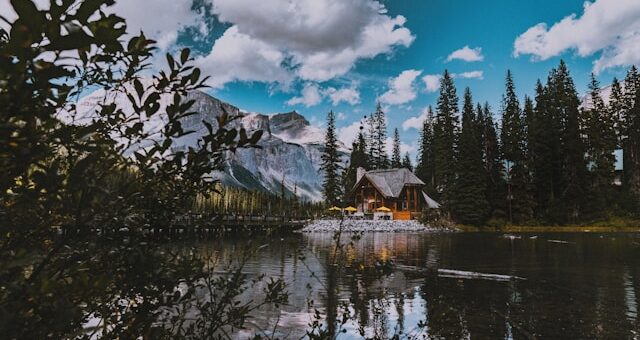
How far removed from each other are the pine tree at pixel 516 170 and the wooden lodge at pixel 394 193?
28.4 feet

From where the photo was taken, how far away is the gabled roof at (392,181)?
2087 inches

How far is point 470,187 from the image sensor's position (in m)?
48.1

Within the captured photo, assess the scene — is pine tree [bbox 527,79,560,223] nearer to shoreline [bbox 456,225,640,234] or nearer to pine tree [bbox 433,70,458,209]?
shoreline [bbox 456,225,640,234]

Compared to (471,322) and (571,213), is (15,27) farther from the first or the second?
(571,213)

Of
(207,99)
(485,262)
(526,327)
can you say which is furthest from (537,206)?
(207,99)

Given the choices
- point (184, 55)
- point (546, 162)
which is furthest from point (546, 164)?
point (184, 55)

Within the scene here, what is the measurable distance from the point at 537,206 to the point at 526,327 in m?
46.5

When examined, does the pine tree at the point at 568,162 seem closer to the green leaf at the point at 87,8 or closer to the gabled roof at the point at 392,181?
the gabled roof at the point at 392,181

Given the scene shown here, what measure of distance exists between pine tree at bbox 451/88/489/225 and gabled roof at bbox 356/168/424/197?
5.67 metres

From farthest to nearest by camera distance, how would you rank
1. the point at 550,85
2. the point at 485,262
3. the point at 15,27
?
the point at 550,85 < the point at 485,262 < the point at 15,27

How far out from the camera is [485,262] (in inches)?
681

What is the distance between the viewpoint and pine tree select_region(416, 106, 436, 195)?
6575cm

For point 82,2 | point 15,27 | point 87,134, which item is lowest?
point 87,134

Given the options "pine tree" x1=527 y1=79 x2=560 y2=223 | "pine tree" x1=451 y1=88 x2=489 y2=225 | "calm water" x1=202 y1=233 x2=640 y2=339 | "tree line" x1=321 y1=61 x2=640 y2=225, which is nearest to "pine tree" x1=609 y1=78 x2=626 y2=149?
"tree line" x1=321 y1=61 x2=640 y2=225
